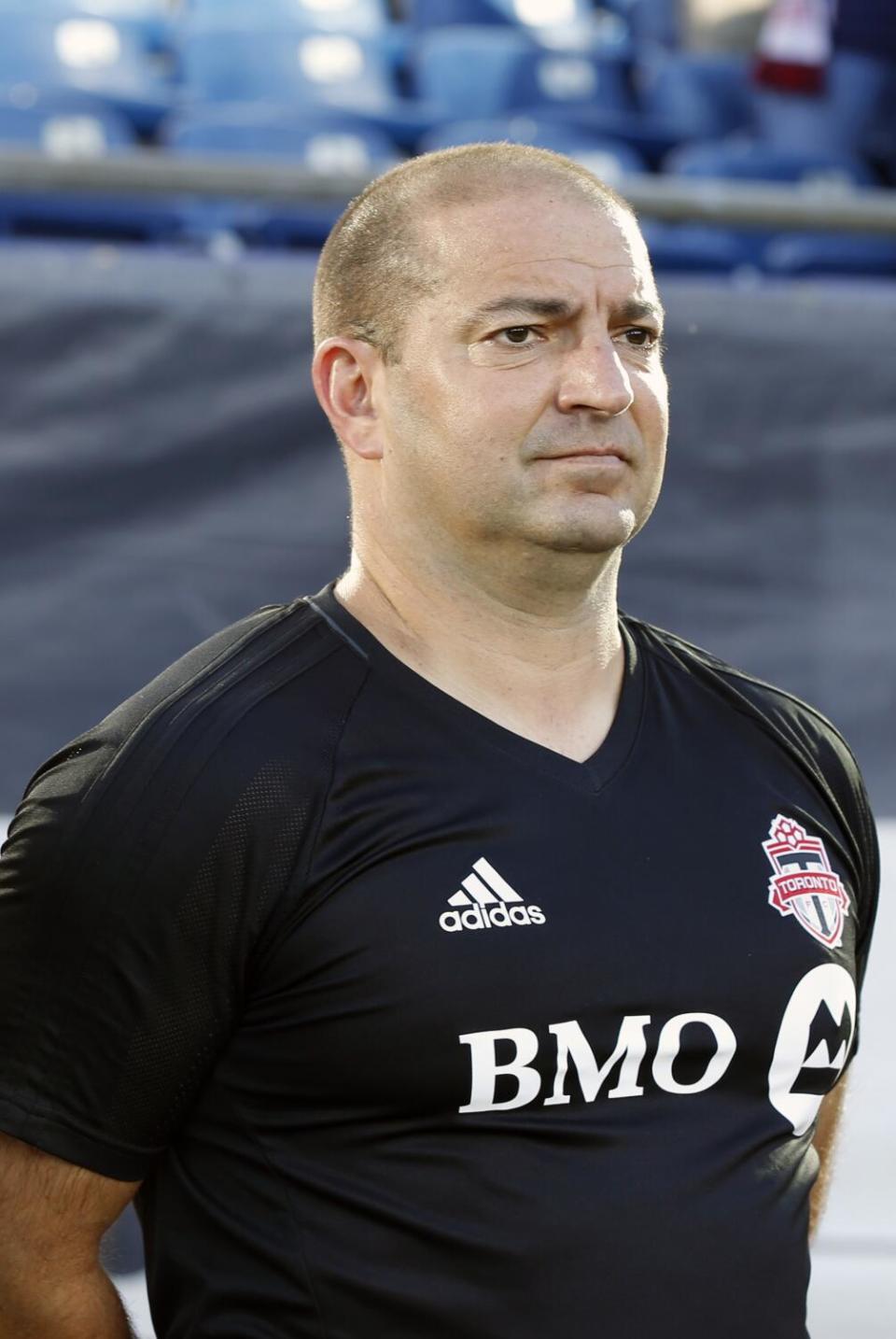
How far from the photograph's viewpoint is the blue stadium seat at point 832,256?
15.7ft

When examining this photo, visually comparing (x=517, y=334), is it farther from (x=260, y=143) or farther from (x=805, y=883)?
(x=260, y=143)

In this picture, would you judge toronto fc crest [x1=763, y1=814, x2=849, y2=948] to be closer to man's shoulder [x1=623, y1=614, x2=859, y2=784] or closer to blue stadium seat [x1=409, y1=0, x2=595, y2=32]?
man's shoulder [x1=623, y1=614, x2=859, y2=784]

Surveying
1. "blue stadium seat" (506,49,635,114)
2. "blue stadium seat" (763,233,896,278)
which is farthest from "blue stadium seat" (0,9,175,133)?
"blue stadium seat" (763,233,896,278)

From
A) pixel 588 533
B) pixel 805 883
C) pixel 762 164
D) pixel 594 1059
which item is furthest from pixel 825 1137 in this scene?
pixel 762 164

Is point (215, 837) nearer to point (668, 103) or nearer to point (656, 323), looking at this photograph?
point (656, 323)

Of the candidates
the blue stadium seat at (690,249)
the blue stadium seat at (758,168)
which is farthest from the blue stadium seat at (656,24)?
the blue stadium seat at (690,249)

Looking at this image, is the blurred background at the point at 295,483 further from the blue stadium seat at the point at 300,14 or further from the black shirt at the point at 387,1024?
the blue stadium seat at the point at 300,14

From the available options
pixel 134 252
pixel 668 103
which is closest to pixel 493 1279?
pixel 134 252

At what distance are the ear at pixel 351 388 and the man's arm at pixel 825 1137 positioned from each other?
35.7 inches

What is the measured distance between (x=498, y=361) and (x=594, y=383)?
0.31 ft

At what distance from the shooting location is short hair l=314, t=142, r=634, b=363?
1647 millimetres

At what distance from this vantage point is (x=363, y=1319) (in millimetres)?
1400

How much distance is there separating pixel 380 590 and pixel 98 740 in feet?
1.07

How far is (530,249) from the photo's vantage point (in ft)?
5.27
